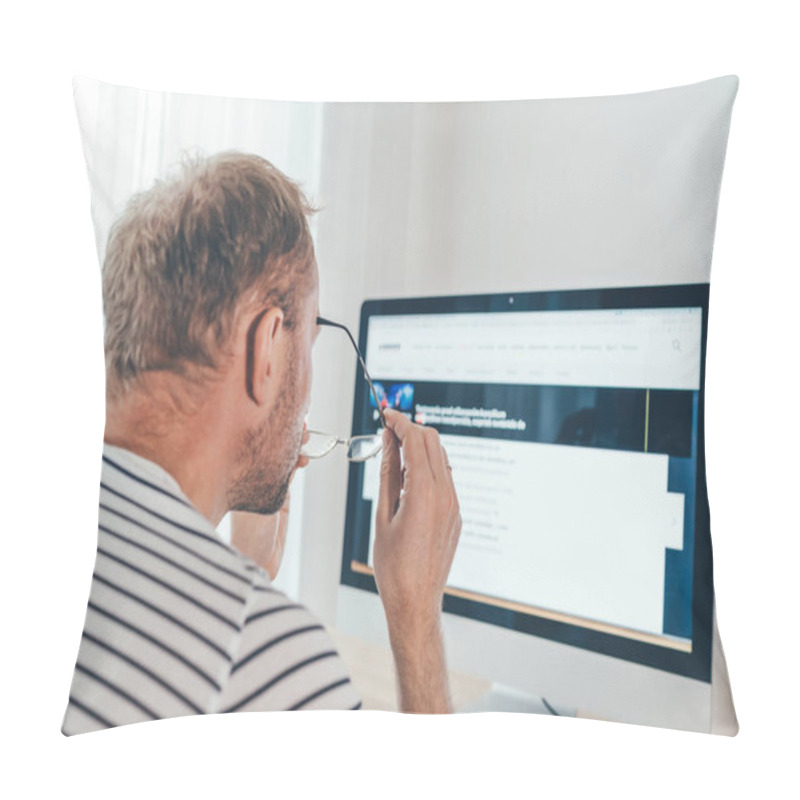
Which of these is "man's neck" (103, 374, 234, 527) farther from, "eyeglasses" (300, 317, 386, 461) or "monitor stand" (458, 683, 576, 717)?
"monitor stand" (458, 683, 576, 717)

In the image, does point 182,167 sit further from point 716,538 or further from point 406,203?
point 716,538

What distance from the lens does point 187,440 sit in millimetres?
1008

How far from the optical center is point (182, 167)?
1.05 meters

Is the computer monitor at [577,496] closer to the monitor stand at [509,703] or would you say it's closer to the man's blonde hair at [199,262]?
the monitor stand at [509,703]

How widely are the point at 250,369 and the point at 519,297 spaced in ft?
1.18

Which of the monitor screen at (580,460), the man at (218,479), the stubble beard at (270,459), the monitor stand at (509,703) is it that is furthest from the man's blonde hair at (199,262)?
the monitor stand at (509,703)

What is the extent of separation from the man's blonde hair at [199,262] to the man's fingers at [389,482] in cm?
21

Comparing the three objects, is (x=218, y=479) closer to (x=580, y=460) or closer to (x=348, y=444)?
(x=348, y=444)

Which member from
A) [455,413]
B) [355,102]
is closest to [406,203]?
[355,102]

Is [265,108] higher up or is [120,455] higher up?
[265,108]

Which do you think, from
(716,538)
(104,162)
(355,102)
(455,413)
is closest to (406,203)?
(355,102)

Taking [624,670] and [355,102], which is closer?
[624,670]

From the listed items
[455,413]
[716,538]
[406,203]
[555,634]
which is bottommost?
[555,634]

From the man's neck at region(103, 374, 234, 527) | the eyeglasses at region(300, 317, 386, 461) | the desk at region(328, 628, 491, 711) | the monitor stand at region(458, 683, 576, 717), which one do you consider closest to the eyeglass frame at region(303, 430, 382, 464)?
the eyeglasses at region(300, 317, 386, 461)
